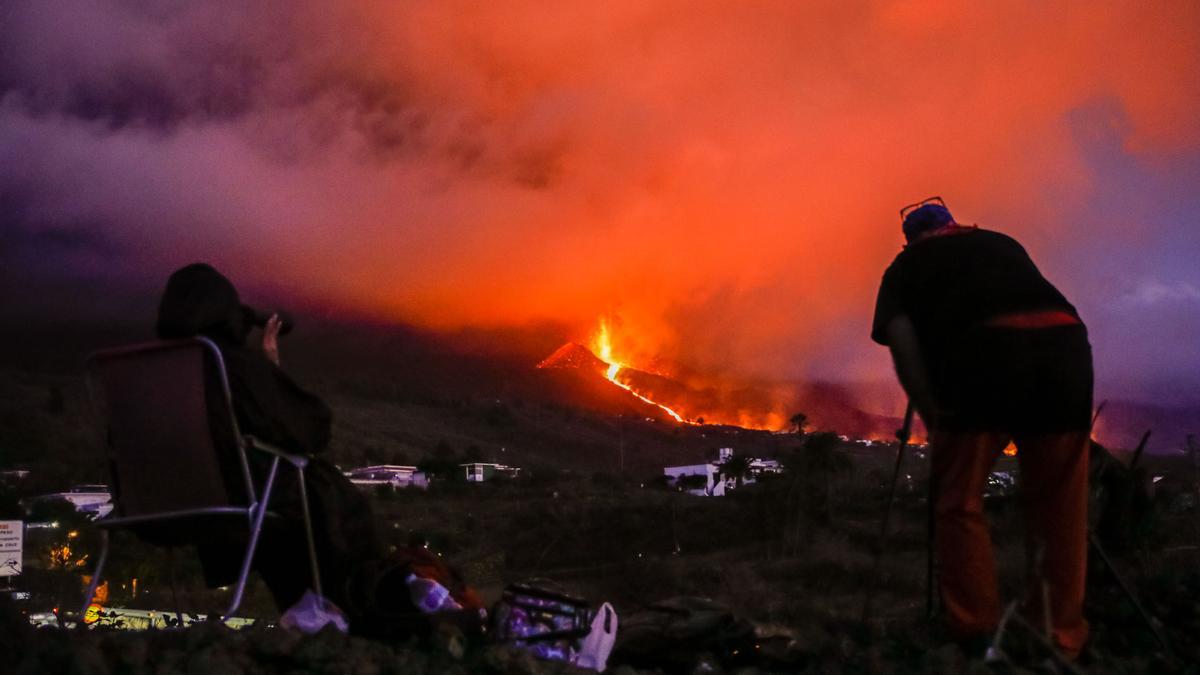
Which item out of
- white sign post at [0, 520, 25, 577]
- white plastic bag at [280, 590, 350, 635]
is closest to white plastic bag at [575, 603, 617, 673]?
white plastic bag at [280, 590, 350, 635]

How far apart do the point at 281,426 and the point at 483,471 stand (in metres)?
59.5

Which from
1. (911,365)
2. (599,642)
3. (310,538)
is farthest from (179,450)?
(911,365)

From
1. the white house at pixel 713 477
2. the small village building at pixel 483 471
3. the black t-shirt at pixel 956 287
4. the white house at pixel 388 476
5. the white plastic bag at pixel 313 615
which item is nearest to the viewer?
the white plastic bag at pixel 313 615

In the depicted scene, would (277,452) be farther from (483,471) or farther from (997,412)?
(483,471)

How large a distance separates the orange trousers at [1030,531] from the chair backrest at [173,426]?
2548 millimetres

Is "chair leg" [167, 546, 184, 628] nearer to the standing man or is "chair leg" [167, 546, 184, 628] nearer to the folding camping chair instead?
the folding camping chair

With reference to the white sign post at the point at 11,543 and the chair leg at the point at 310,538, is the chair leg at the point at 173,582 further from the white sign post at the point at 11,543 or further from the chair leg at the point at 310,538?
the white sign post at the point at 11,543

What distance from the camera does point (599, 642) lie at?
3936 millimetres

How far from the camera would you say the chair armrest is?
3.90 meters

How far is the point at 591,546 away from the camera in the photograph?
135 feet

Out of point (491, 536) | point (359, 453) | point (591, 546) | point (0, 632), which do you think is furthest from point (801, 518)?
point (0, 632)

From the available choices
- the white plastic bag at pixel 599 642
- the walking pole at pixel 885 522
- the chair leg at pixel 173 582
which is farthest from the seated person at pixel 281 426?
the walking pole at pixel 885 522

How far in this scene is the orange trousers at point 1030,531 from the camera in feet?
Answer: 13.2

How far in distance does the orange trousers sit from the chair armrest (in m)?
2.35
